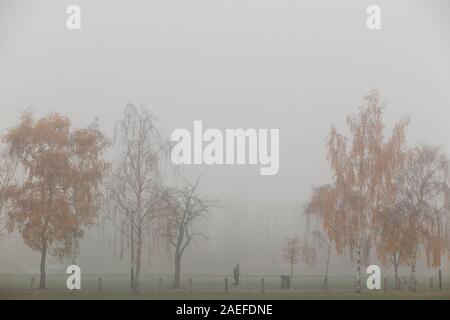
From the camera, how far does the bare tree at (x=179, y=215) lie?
139 feet

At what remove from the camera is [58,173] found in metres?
41.2

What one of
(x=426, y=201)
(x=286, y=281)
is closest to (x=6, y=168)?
(x=286, y=281)

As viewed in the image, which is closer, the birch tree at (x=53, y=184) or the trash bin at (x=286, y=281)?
the birch tree at (x=53, y=184)

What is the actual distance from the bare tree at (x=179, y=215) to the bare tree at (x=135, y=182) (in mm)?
1041

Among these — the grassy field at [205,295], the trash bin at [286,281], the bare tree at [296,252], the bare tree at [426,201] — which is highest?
the bare tree at [426,201]

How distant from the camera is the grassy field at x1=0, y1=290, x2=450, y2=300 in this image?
36312mm

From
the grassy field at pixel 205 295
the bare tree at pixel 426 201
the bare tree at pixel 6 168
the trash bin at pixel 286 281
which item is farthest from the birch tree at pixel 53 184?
the bare tree at pixel 426 201

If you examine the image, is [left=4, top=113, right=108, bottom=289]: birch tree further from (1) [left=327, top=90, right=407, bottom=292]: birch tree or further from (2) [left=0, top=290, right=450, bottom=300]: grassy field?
(1) [left=327, top=90, right=407, bottom=292]: birch tree

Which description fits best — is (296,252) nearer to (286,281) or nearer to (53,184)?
(286,281)

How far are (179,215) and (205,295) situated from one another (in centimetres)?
833

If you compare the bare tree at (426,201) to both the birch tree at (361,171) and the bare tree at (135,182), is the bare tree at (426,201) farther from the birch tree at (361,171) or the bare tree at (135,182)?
the bare tree at (135,182)

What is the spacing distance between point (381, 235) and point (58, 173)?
22.7m

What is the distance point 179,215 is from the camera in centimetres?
4419
